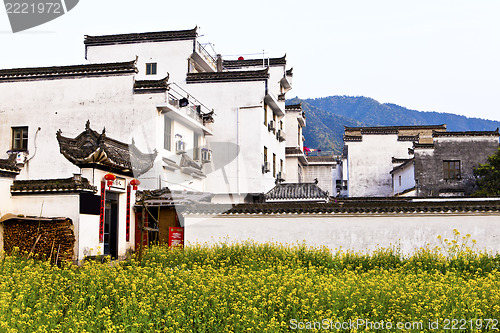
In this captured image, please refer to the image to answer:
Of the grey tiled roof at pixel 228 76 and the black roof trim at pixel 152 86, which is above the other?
the grey tiled roof at pixel 228 76

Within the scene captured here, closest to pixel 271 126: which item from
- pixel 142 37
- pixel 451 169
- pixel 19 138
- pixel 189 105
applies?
pixel 189 105

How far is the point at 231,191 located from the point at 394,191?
19167mm

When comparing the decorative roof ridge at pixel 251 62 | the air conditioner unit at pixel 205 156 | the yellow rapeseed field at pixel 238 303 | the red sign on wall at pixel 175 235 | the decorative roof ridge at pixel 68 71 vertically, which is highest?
the decorative roof ridge at pixel 251 62

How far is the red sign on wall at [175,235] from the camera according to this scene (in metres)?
19.3

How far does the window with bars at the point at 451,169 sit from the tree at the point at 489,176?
1.34 m

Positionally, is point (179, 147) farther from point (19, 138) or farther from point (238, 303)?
point (238, 303)

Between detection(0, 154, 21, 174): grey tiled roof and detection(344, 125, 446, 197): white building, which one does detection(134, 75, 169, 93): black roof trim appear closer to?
detection(0, 154, 21, 174): grey tiled roof

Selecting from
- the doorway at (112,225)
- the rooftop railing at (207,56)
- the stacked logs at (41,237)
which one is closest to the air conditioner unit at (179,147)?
the rooftop railing at (207,56)

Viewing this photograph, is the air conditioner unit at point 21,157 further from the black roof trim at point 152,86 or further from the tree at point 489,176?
the tree at point 489,176

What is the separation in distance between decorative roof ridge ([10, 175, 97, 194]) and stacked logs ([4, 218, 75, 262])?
0.94 m

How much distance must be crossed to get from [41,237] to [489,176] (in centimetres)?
2888

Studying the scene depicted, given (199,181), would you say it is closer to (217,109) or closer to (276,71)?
(217,109)

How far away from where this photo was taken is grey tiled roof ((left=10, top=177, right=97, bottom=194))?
1559 cm

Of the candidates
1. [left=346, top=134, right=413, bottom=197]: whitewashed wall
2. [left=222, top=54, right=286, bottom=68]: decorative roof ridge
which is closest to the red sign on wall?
[left=222, top=54, right=286, bottom=68]: decorative roof ridge
